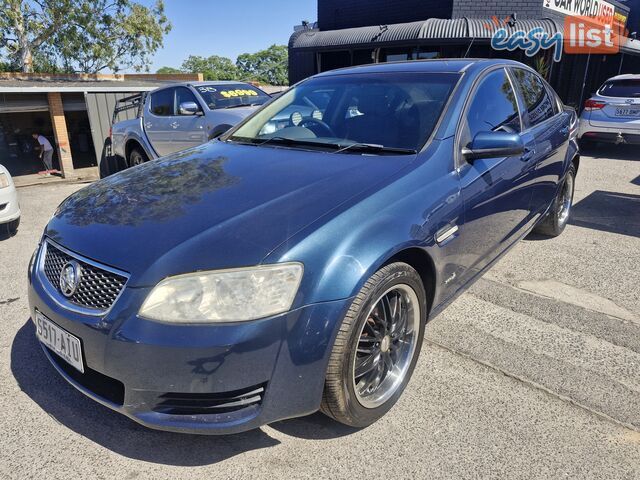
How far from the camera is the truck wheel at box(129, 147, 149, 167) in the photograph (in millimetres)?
8031

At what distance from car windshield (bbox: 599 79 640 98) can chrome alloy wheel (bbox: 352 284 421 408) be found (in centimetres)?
928

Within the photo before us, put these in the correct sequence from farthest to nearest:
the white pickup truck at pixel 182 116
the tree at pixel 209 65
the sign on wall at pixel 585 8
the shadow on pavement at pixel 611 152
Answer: the tree at pixel 209 65 → the sign on wall at pixel 585 8 → the shadow on pavement at pixel 611 152 → the white pickup truck at pixel 182 116

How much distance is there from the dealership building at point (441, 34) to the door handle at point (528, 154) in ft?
28.9

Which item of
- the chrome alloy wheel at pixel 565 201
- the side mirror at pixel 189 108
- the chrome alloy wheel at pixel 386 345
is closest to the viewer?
the chrome alloy wheel at pixel 386 345

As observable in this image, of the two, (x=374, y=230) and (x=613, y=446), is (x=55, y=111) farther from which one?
(x=613, y=446)

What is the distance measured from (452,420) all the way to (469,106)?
1.83 m

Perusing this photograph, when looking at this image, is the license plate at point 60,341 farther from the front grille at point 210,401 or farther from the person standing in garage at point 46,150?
the person standing in garage at point 46,150

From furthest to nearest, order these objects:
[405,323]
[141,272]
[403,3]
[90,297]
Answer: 1. [403,3]
2. [405,323]
3. [90,297]
4. [141,272]

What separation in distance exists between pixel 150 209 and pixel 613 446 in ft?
7.93

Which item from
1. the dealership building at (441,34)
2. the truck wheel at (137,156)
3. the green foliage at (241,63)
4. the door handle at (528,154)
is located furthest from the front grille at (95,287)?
the green foliage at (241,63)

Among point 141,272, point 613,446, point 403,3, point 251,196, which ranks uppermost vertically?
point 403,3

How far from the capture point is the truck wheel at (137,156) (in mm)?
8031

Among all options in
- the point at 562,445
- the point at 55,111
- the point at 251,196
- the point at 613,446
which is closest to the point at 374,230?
the point at 251,196

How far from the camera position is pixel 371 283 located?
2021mm
